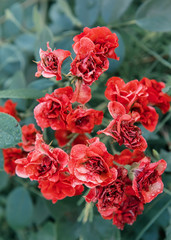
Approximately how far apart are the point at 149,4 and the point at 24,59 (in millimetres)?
585

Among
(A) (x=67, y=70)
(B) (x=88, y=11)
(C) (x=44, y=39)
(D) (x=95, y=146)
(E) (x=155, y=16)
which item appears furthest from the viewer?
(B) (x=88, y=11)

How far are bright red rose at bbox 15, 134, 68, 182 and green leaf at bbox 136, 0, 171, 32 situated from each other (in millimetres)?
545

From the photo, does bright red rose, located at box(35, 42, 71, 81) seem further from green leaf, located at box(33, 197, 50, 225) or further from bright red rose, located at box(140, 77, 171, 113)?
green leaf, located at box(33, 197, 50, 225)

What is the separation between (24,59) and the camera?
1254mm

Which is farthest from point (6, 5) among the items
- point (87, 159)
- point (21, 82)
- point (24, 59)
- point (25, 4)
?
point (87, 159)

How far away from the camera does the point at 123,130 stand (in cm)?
62

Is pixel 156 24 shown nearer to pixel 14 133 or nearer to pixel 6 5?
pixel 14 133

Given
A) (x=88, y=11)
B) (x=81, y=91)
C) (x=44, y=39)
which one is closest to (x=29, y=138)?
(x=81, y=91)

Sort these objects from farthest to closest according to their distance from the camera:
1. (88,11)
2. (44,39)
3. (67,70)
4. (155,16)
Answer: (88,11) < (155,16) < (44,39) < (67,70)

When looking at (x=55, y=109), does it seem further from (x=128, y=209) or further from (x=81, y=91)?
(x=128, y=209)

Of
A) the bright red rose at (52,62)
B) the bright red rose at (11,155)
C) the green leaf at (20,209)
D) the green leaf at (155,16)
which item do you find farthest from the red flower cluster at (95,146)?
the green leaf at (20,209)

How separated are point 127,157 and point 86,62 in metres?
0.24

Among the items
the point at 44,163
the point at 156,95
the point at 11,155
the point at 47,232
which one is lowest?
the point at 47,232

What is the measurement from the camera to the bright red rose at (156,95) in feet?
2.40
